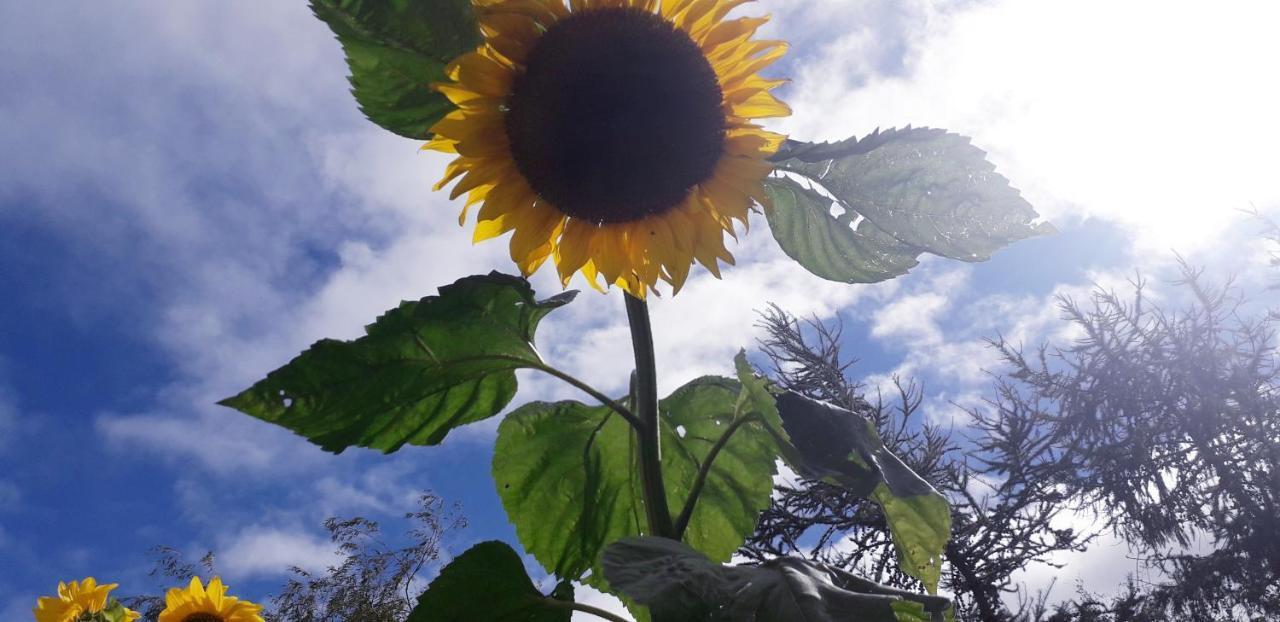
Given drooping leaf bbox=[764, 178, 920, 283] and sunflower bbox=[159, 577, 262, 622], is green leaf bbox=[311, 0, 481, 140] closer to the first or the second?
drooping leaf bbox=[764, 178, 920, 283]

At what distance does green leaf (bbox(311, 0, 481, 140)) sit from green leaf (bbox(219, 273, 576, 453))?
0.68ft

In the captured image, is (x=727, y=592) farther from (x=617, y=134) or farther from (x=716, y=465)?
(x=617, y=134)

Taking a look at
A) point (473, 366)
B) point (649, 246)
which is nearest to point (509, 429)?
point (473, 366)

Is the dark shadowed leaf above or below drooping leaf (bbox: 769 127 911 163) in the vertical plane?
below

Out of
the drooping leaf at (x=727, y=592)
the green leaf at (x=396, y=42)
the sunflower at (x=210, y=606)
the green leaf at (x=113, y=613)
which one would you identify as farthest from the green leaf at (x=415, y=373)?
the sunflower at (x=210, y=606)

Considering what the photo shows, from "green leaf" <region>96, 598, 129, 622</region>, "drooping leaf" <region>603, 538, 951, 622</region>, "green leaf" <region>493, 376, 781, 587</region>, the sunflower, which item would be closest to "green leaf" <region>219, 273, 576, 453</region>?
"green leaf" <region>493, 376, 781, 587</region>

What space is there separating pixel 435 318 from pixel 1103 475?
20378mm

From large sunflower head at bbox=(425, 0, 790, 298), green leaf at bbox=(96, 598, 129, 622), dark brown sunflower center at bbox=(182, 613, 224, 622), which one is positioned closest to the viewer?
large sunflower head at bbox=(425, 0, 790, 298)

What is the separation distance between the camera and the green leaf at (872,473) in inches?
36.0

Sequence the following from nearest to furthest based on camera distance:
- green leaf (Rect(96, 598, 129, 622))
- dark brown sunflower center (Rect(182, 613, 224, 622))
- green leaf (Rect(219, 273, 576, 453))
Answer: green leaf (Rect(219, 273, 576, 453))
green leaf (Rect(96, 598, 129, 622))
dark brown sunflower center (Rect(182, 613, 224, 622))

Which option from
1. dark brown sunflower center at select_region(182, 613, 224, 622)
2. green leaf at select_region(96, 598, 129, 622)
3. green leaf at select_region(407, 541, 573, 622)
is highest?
dark brown sunflower center at select_region(182, 613, 224, 622)

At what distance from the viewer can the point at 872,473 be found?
92cm

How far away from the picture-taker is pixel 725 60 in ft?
3.34

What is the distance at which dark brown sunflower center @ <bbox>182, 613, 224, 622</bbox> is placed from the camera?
11.4 feet
